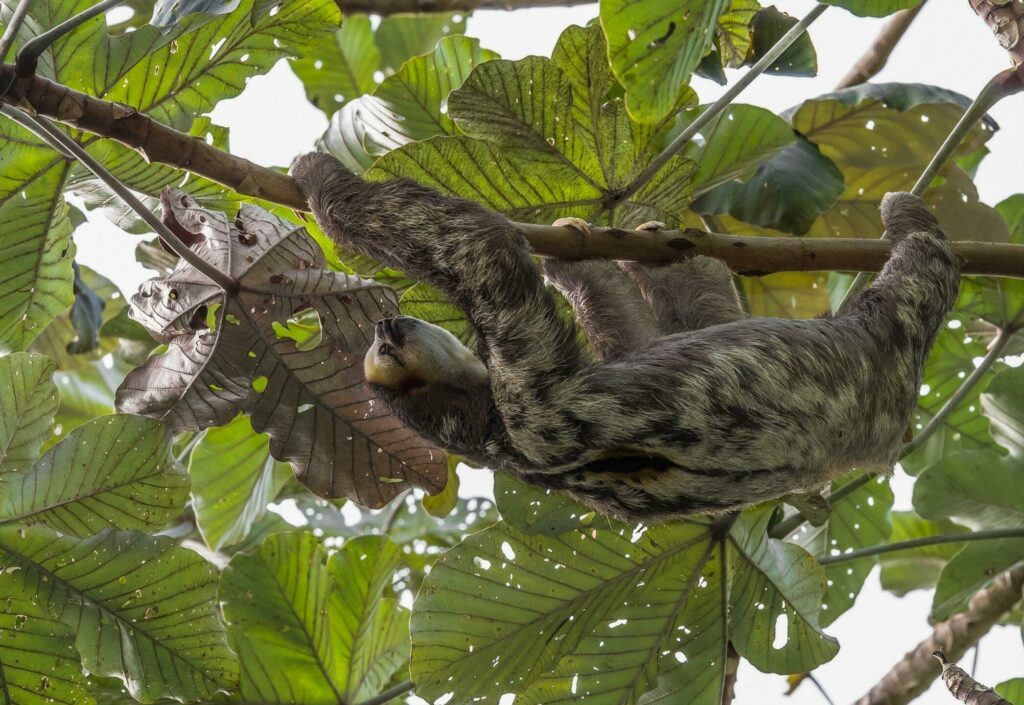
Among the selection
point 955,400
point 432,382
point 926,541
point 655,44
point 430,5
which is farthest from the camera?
point 430,5

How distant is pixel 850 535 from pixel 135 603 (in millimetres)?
3653

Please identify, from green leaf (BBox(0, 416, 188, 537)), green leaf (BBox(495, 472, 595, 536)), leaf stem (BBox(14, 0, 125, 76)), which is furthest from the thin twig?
green leaf (BBox(495, 472, 595, 536))

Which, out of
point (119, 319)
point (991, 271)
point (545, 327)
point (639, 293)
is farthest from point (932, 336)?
point (119, 319)

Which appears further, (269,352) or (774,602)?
(774,602)

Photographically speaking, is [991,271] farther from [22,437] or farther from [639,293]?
[22,437]

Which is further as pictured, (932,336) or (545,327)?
(932,336)

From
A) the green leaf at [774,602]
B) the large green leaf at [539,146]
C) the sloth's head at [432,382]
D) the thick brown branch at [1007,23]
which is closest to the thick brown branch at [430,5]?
the large green leaf at [539,146]

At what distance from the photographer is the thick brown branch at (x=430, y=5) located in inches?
234

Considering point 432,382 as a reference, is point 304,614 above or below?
below

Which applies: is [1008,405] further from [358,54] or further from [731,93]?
[358,54]

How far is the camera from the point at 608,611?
4.22m

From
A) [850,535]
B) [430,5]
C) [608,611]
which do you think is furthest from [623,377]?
[430,5]

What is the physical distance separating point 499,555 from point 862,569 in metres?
2.09

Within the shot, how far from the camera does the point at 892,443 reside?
3971mm
